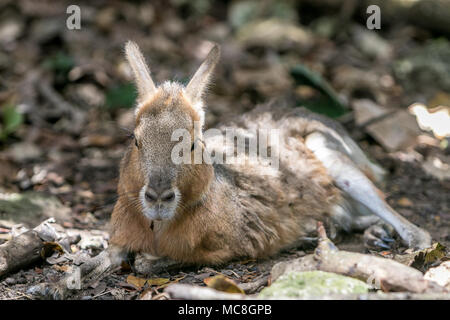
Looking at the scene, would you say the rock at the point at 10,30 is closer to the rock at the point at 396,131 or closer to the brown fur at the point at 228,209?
the rock at the point at 396,131

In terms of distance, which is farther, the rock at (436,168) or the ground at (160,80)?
the rock at (436,168)

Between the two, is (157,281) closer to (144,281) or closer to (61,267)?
(144,281)

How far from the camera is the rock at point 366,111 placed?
807 centimetres

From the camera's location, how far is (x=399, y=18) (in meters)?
11.0

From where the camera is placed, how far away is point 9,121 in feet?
25.8

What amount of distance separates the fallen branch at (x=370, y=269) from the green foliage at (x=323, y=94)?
158 inches

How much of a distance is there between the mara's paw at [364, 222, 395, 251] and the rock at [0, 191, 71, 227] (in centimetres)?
299

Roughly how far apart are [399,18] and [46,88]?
6.59 meters

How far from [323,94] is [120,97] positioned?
2935mm

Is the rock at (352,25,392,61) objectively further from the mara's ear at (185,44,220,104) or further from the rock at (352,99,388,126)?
the mara's ear at (185,44,220,104)

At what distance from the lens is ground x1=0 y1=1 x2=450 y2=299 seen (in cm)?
609
